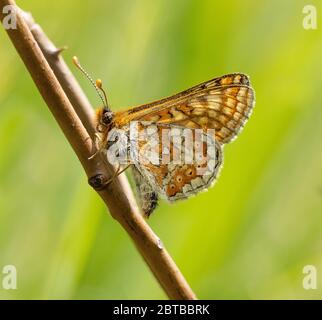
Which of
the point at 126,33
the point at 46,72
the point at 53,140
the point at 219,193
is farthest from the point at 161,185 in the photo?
the point at 46,72

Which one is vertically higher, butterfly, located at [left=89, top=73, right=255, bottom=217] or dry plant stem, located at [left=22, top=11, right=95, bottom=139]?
dry plant stem, located at [left=22, top=11, right=95, bottom=139]

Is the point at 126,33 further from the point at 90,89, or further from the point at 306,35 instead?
the point at 306,35

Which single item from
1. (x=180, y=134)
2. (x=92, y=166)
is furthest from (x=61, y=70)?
(x=180, y=134)

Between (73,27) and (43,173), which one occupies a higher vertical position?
(73,27)

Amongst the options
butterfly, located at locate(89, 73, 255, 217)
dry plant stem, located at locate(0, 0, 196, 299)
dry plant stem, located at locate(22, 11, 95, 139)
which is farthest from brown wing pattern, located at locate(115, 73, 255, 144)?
dry plant stem, located at locate(0, 0, 196, 299)

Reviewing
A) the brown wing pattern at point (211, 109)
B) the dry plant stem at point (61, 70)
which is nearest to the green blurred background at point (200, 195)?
the brown wing pattern at point (211, 109)

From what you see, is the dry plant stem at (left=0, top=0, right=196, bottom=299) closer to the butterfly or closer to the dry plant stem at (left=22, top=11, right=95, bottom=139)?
the dry plant stem at (left=22, top=11, right=95, bottom=139)
